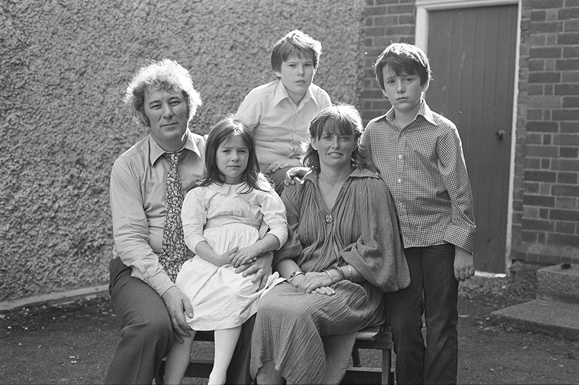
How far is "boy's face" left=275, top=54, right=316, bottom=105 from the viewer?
13.6ft

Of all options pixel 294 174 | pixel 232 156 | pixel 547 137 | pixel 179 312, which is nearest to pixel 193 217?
pixel 232 156

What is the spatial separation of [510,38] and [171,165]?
400 cm

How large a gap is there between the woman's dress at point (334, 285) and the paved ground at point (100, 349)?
4.91 ft

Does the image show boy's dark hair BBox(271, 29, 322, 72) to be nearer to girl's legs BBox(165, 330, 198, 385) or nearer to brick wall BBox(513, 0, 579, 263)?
girl's legs BBox(165, 330, 198, 385)

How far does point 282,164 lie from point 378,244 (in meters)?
0.83

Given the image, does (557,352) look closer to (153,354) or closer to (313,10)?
(153,354)

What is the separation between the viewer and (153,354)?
325cm

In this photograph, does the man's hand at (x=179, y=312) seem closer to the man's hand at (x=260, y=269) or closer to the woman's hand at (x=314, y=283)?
the man's hand at (x=260, y=269)

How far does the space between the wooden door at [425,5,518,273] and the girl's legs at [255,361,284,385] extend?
407 centimetres

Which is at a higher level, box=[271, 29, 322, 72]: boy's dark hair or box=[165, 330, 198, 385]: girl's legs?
box=[271, 29, 322, 72]: boy's dark hair

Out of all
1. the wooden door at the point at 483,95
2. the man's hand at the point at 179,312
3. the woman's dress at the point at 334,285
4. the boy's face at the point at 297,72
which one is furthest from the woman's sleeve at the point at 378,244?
the wooden door at the point at 483,95

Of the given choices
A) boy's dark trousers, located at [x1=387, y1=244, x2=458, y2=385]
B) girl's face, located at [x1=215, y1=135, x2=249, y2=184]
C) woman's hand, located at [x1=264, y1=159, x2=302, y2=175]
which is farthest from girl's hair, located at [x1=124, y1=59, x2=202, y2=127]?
boy's dark trousers, located at [x1=387, y1=244, x2=458, y2=385]

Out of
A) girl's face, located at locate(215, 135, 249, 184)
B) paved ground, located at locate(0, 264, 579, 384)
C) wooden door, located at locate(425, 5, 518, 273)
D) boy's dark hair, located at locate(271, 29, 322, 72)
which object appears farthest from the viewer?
wooden door, located at locate(425, 5, 518, 273)

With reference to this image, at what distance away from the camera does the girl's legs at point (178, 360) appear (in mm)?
3365
